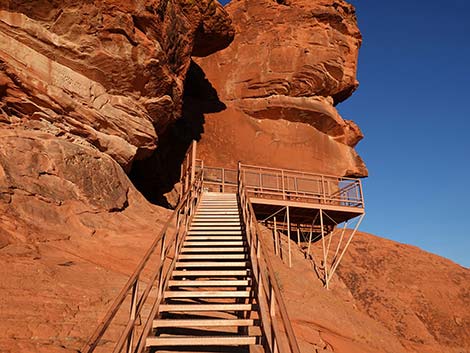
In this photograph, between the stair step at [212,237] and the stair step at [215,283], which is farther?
the stair step at [212,237]

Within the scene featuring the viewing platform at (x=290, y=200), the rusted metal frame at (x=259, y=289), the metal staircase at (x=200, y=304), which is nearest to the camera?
the metal staircase at (x=200, y=304)

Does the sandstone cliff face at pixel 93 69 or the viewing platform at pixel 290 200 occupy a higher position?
the sandstone cliff face at pixel 93 69

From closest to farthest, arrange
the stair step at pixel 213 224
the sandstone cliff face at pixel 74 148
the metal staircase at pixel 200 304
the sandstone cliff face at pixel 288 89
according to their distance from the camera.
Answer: the metal staircase at pixel 200 304, the sandstone cliff face at pixel 74 148, the stair step at pixel 213 224, the sandstone cliff face at pixel 288 89

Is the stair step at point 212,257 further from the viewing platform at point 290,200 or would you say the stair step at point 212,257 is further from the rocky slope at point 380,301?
the viewing platform at point 290,200

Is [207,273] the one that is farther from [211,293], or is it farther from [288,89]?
[288,89]

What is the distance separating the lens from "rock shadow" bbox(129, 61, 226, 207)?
1825cm

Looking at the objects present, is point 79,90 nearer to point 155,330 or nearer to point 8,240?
point 8,240

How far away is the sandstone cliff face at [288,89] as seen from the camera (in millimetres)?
23344

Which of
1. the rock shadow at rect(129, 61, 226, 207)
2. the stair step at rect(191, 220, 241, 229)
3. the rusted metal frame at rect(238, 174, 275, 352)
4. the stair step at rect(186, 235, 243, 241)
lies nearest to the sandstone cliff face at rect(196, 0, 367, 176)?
the rock shadow at rect(129, 61, 226, 207)

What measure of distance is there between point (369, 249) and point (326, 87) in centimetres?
1517

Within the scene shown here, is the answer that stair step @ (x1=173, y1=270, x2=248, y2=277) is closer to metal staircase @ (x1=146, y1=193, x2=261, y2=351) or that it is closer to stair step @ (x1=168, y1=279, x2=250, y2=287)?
metal staircase @ (x1=146, y1=193, x2=261, y2=351)

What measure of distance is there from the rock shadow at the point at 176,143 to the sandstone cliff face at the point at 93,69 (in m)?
4.19

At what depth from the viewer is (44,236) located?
7.43 meters

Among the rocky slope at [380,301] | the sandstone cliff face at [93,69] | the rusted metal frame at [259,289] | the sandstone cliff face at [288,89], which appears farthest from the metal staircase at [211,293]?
the sandstone cliff face at [288,89]
